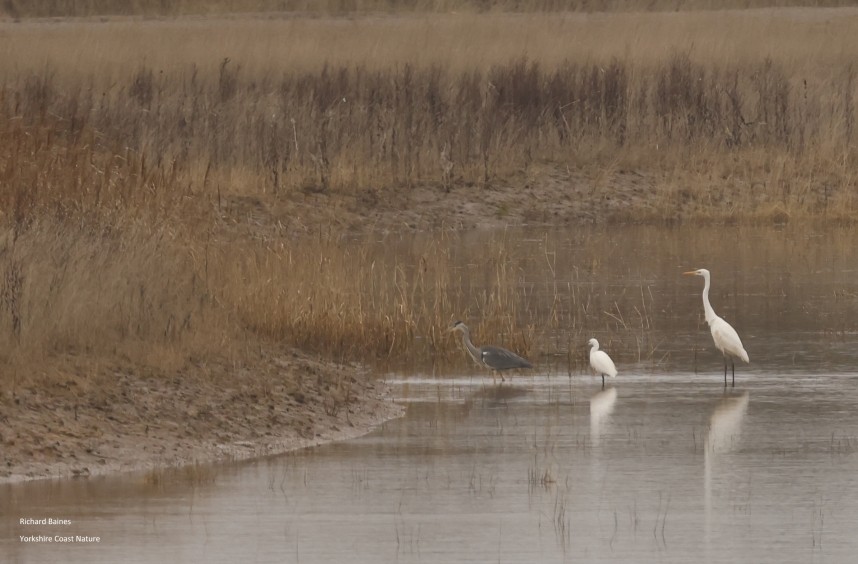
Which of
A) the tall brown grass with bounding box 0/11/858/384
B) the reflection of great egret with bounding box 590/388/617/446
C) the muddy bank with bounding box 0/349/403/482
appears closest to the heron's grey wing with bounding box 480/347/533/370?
the reflection of great egret with bounding box 590/388/617/446

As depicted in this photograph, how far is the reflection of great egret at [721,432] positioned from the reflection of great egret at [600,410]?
0.67 metres

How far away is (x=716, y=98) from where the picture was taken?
30078 mm

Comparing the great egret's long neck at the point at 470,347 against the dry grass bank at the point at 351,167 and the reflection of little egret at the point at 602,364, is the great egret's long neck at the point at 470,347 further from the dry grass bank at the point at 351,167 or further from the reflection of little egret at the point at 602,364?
the reflection of little egret at the point at 602,364

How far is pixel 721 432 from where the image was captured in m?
11.6

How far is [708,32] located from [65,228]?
26.7 metres

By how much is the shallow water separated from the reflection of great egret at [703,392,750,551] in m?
0.02

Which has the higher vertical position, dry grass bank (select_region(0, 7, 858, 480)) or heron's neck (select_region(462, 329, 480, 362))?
dry grass bank (select_region(0, 7, 858, 480))

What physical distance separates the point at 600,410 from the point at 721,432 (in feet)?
3.77

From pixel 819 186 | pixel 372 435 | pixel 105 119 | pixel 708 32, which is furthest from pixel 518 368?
pixel 708 32

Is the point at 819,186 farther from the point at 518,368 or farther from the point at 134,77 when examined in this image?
the point at 518,368

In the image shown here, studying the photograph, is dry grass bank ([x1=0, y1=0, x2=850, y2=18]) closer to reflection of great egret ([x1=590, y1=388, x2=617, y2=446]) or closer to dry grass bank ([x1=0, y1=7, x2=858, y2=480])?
dry grass bank ([x1=0, y1=7, x2=858, y2=480])

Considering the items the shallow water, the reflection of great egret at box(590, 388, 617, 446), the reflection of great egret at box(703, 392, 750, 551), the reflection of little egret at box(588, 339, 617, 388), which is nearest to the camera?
the shallow water

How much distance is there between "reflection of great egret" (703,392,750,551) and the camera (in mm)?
10008

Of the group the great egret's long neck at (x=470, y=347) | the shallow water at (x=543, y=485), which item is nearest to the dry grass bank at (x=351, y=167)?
the great egret's long neck at (x=470, y=347)
